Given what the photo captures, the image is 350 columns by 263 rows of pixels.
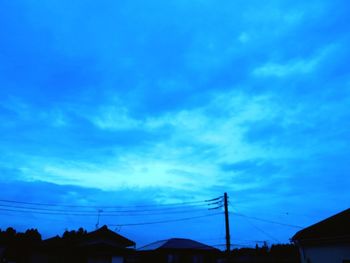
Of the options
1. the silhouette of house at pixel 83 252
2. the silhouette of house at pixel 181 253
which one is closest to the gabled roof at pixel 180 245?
the silhouette of house at pixel 181 253

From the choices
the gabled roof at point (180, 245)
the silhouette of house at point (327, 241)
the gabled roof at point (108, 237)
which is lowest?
the silhouette of house at point (327, 241)

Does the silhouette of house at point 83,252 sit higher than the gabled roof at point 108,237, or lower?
lower

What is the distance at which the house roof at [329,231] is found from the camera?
16609 mm

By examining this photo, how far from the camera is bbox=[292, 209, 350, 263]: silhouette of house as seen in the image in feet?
53.8

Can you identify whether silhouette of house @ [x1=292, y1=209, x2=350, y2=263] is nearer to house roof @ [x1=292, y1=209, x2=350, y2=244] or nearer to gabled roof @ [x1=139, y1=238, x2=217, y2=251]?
house roof @ [x1=292, y1=209, x2=350, y2=244]

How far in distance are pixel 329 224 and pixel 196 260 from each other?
69.9ft

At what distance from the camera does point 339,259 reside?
1658 cm

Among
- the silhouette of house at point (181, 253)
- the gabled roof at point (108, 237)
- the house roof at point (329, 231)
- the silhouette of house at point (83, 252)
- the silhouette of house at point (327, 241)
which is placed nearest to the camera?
the silhouette of house at point (327, 241)

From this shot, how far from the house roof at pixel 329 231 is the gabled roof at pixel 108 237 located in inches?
1178

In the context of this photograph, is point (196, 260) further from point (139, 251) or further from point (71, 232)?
point (71, 232)

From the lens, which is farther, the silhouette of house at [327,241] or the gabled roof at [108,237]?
the gabled roof at [108,237]

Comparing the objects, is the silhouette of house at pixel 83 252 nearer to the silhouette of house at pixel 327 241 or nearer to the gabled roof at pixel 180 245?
the gabled roof at pixel 180 245

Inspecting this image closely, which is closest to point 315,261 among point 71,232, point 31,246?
point 31,246

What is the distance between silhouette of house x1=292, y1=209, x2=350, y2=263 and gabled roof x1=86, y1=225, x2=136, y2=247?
98.0 ft
